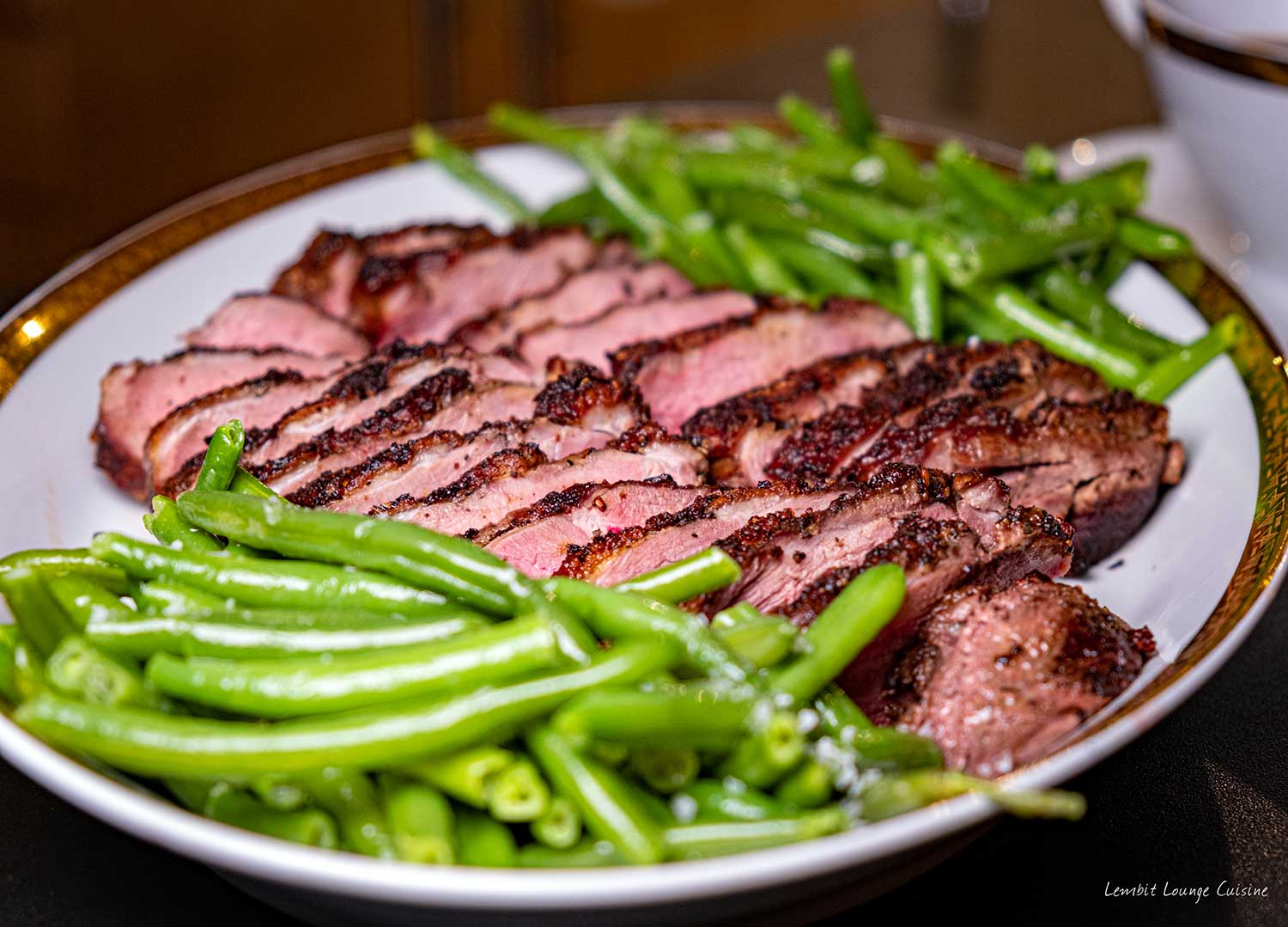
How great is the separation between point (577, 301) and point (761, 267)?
63cm

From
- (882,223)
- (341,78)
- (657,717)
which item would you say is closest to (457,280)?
(882,223)

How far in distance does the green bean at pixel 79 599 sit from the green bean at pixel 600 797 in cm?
81

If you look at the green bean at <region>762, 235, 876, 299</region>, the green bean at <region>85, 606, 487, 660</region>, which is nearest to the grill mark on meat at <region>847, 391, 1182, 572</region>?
the green bean at <region>762, 235, 876, 299</region>

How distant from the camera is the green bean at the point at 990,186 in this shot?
3.86 m

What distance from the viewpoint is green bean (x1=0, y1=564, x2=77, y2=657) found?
211 centimetres

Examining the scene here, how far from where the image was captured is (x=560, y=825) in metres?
1.85

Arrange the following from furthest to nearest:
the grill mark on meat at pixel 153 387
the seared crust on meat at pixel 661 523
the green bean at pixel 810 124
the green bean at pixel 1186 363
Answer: the green bean at pixel 810 124
the green bean at pixel 1186 363
the grill mark on meat at pixel 153 387
the seared crust on meat at pixel 661 523

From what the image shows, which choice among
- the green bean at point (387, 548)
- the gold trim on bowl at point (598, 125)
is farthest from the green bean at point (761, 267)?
the green bean at point (387, 548)

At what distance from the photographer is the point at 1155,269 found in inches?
148

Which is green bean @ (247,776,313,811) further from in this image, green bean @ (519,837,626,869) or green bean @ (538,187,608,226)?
green bean @ (538,187,608,226)

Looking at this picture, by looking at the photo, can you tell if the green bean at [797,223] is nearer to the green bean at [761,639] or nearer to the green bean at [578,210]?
the green bean at [578,210]

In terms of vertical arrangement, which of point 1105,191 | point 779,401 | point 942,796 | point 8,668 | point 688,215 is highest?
point 688,215

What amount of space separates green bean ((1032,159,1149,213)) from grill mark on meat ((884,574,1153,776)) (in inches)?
79.6

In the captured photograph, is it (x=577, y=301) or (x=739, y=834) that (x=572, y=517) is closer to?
(x=739, y=834)
